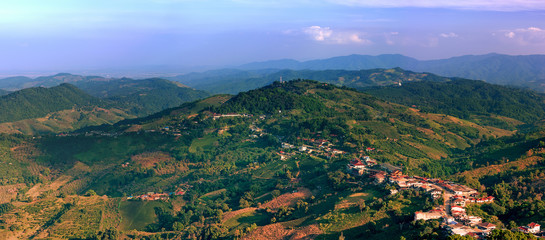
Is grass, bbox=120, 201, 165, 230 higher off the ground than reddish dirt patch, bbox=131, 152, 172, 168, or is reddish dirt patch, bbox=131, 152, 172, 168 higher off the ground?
reddish dirt patch, bbox=131, 152, 172, 168

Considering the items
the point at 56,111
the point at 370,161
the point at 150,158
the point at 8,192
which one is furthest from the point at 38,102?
the point at 370,161

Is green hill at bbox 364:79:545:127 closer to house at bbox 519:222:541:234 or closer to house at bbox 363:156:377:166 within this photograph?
house at bbox 363:156:377:166

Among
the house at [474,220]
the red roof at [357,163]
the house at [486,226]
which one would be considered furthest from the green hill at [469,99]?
the house at [486,226]

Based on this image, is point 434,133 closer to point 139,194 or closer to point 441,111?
point 441,111

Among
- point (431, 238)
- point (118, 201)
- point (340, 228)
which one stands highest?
point (431, 238)

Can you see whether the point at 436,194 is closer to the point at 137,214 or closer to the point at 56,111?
the point at 137,214

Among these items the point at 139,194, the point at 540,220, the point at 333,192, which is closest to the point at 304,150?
the point at 333,192

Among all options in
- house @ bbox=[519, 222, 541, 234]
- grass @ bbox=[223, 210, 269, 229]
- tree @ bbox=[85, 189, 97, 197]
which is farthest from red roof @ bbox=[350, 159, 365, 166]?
tree @ bbox=[85, 189, 97, 197]
